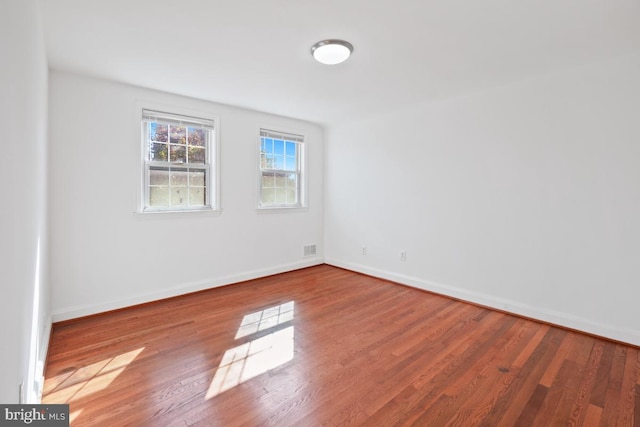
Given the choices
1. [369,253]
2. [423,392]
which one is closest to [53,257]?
[423,392]

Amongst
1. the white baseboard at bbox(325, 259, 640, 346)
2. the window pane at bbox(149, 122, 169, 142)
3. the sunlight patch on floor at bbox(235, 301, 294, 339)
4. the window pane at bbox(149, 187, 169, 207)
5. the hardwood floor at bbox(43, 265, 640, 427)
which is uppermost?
the window pane at bbox(149, 122, 169, 142)

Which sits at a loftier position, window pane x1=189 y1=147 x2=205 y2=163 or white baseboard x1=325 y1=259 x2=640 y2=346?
window pane x1=189 y1=147 x2=205 y2=163

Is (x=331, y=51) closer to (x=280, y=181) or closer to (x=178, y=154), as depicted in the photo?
(x=178, y=154)

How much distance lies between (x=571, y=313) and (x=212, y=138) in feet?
14.3

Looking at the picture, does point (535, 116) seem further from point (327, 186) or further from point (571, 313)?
point (327, 186)

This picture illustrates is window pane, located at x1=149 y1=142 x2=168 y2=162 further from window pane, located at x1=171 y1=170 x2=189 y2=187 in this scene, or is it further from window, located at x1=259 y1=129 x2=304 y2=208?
window, located at x1=259 y1=129 x2=304 y2=208

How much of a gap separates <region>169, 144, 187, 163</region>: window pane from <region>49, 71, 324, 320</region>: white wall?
1.26 feet

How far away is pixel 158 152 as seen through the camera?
353 cm

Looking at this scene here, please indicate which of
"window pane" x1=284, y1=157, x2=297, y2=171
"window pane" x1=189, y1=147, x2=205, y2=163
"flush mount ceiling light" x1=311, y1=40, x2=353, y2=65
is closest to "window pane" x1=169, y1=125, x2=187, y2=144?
"window pane" x1=189, y1=147, x2=205, y2=163

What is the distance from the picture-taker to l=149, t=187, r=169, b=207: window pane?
351 centimetres

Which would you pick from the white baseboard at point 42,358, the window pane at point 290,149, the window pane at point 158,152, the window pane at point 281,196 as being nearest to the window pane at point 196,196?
the window pane at point 158,152

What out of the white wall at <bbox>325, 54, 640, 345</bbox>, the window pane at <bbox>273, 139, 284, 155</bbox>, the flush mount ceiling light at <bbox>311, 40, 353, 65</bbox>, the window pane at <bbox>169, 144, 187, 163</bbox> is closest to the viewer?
the flush mount ceiling light at <bbox>311, 40, 353, 65</bbox>

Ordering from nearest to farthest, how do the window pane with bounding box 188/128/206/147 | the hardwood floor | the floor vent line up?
1. the hardwood floor
2. the window pane with bounding box 188/128/206/147
3. the floor vent

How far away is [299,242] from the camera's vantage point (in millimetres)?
4945
